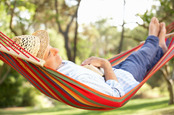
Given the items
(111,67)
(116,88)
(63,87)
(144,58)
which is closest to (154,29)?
(144,58)

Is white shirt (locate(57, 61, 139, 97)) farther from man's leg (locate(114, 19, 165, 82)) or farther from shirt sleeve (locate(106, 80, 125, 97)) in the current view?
man's leg (locate(114, 19, 165, 82))

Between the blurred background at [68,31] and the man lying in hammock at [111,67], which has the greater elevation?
the man lying in hammock at [111,67]

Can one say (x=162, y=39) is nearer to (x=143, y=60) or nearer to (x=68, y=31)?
(x=143, y=60)

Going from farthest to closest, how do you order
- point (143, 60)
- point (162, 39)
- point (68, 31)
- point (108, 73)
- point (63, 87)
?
1. point (68, 31)
2. point (162, 39)
3. point (143, 60)
4. point (108, 73)
5. point (63, 87)

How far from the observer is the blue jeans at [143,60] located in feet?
6.44

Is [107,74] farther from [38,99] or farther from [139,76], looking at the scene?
[38,99]

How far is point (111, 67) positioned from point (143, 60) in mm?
416

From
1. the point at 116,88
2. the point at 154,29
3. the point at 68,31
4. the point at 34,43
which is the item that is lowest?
the point at 68,31

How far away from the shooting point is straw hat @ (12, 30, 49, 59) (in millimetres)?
1479

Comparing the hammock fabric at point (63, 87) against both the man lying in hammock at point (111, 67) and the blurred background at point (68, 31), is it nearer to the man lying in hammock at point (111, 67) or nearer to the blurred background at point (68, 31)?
the man lying in hammock at point (111, 67)

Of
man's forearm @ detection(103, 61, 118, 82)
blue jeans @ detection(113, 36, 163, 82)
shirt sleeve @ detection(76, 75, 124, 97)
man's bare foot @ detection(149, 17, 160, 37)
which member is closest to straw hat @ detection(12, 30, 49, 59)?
shirt sleeve @ detection(76, 75, 124, 97)

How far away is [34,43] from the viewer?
1.52m

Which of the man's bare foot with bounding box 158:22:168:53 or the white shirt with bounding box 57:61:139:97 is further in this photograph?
the man's bare foot with bounding box 158:22:168:53

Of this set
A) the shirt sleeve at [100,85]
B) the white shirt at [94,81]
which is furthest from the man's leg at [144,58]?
the shirt sleeve at [100,85]
